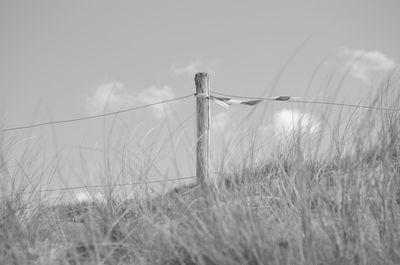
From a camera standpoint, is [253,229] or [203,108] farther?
[203,108]

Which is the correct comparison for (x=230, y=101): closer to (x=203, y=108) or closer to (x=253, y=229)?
(x=203, y=108)

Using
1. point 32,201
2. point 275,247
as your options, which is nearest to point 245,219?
point 275,247

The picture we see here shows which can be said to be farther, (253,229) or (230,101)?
(230,101)

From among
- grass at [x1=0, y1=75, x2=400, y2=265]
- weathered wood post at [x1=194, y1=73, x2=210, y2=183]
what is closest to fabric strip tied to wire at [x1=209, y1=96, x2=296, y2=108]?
weathered wood post at [x1=194, y1=73, x2=210, y2=183]

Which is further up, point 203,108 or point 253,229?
point 203,108

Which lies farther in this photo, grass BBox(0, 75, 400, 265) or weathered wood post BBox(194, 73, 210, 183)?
weathered wood post BBox(194, 73, 210, 183)

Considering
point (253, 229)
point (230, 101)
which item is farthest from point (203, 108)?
point (253, 229)

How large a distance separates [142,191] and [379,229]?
4.24ft

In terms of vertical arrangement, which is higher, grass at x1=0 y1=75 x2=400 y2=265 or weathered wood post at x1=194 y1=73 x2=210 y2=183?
weathered wood post at x1=194 y1=73 x2=210 y2=183

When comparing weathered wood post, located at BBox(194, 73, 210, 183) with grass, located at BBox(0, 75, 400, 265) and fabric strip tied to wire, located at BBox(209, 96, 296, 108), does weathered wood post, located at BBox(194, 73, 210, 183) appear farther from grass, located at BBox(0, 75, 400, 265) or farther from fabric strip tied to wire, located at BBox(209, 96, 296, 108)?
grass, located at BBox(0, 75, 400, 265)

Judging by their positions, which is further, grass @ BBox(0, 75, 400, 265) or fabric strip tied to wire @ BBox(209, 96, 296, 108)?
fabric strip tied to wire @ BBox(209, 96, 296, 108)

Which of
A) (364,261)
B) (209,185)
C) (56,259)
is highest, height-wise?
(209,185)

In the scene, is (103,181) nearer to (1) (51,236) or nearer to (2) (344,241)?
(1) (51,236)

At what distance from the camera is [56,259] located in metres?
2.21
